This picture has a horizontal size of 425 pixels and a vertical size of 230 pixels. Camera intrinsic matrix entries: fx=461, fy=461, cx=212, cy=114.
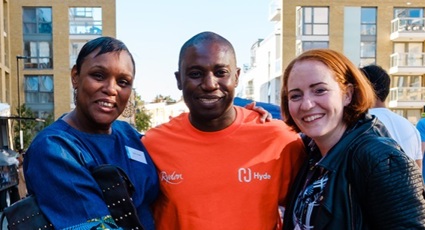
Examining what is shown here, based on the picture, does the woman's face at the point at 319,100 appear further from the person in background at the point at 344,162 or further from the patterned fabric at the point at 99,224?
the patterned fabric at the point at 99,224

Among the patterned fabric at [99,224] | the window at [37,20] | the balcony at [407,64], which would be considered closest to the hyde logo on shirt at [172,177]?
the patterned fabric at [99,224]

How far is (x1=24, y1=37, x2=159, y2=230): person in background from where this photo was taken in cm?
174

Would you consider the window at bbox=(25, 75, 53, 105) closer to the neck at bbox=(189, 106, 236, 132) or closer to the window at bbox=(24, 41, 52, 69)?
the window at bbox=(24, 41, 52, 69)

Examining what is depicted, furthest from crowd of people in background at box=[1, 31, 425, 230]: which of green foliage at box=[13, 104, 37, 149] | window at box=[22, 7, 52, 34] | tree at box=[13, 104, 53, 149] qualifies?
window at box=[22, 7, 52, 34]

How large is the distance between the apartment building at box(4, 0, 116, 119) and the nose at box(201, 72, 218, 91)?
2866 cm

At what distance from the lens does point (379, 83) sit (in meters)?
4.30

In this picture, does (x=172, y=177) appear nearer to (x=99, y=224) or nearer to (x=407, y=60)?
(x=99, y=224)

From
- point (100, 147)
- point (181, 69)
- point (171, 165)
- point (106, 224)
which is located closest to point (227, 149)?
point (171, 165)

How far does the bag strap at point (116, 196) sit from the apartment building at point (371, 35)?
2890cm

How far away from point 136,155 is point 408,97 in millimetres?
31433

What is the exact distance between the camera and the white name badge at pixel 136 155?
220 centimetres

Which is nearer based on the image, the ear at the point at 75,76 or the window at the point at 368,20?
the ear at the point at 75,76

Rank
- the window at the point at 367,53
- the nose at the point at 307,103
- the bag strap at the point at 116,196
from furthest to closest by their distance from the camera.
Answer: the window at the point at 367,53
the nose at the point at 307,103
the bag strap at the point at 116,196

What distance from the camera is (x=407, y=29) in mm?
30078
